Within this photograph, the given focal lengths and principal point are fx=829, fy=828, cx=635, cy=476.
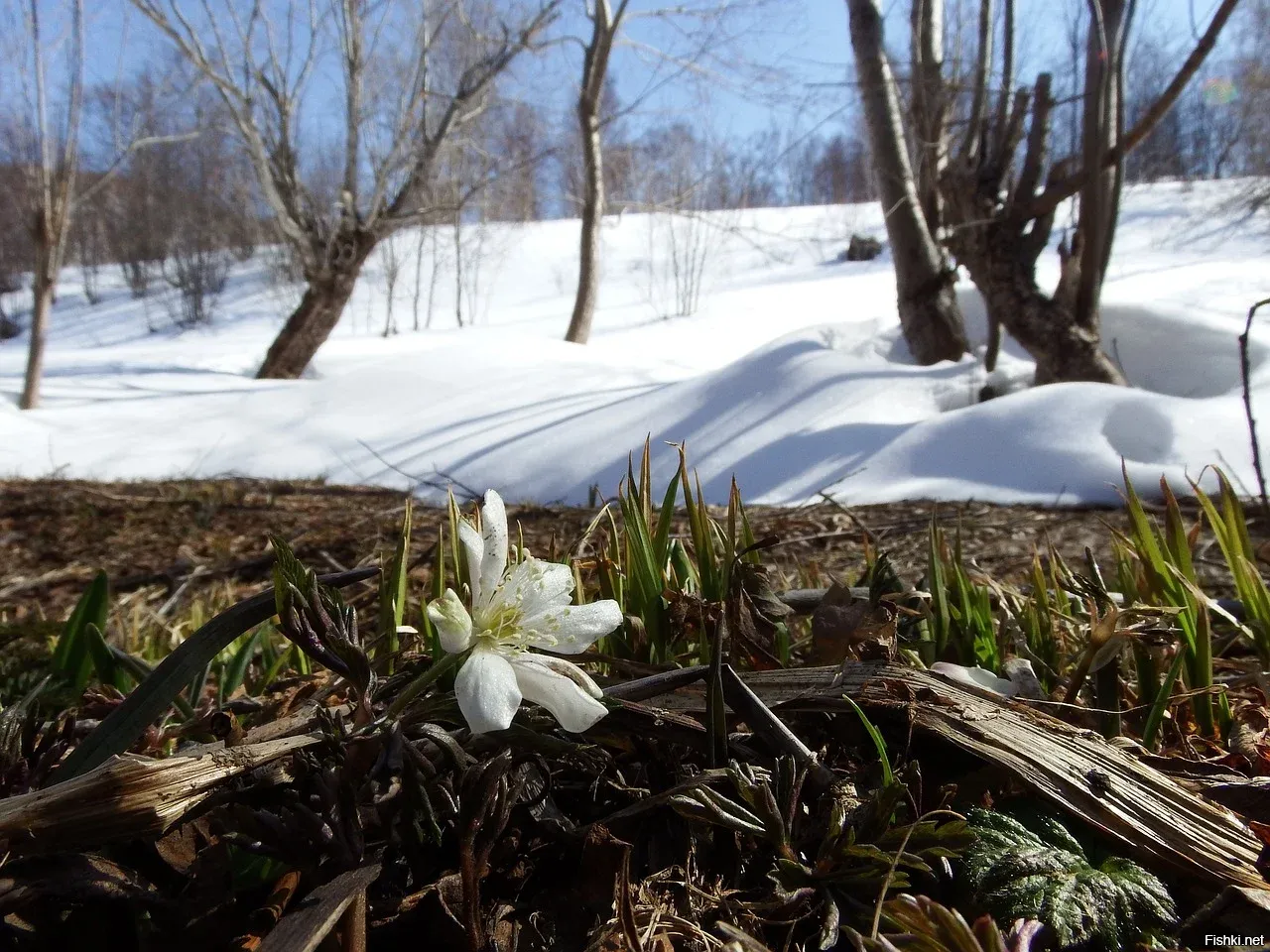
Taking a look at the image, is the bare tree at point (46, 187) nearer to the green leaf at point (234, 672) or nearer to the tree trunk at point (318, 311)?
the tree trunk at point (318, 311)

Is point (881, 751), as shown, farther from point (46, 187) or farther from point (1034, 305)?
point (46, 187)

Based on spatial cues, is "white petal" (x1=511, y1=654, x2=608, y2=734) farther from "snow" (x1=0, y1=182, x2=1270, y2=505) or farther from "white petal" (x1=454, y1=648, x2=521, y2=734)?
"snow" (x1=0, y1=182, x2=1270, y2=505)

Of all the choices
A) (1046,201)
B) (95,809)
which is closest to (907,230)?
(1046,201)

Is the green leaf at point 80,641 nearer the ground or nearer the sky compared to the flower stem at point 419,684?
nearer the ground

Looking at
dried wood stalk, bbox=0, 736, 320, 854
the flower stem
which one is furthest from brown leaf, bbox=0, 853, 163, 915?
the flower stem

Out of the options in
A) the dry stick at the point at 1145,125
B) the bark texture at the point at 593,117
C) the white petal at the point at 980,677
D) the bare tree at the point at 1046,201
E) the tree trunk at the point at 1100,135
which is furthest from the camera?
the bark texture at the point at 593,117

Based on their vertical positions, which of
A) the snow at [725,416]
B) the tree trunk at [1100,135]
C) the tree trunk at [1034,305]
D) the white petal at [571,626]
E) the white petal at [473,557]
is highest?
the tree trunk at [1100,135]

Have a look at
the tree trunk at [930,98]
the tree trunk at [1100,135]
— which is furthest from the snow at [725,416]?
the tree trunk at [930,98]
